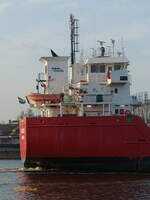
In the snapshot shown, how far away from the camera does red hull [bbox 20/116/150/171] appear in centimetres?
2795

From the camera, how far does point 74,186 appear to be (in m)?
23.5

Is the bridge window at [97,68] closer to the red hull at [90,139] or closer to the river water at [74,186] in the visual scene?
the red hull at [90,139]

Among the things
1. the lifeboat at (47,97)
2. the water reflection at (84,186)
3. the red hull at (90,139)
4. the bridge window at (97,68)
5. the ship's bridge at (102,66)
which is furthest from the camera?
the bridge window at (97,68)

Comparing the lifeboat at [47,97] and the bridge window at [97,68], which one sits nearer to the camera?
the lifeboat at [47,97]

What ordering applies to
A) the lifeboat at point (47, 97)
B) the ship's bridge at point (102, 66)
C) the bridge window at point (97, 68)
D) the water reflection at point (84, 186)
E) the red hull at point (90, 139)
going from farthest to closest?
the bridge window at point (97, 68), the ship's bridge at point (102, 66), the lifeboat at point (47, 97), the red hull at point (90, 139), the water reflection at point (84, 186)

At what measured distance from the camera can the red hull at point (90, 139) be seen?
91.7 feet

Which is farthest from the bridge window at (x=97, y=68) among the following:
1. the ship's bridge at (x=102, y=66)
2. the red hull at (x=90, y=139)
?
the red hull at (x=90, y=139)

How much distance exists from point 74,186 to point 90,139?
16.3 feet

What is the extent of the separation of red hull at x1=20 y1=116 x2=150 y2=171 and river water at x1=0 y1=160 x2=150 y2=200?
95 cm

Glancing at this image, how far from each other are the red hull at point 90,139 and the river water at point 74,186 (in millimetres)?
954

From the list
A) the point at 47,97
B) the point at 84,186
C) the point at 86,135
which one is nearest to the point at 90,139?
the point at 86,135

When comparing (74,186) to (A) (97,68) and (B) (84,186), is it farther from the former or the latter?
(A) (97,68)

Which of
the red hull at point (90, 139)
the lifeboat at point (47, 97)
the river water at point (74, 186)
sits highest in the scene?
the lifeboat at point (47, 97)

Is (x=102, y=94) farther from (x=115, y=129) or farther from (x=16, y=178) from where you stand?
(x=16, y=178)
